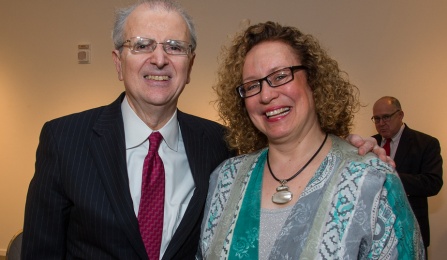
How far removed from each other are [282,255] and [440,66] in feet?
13.1

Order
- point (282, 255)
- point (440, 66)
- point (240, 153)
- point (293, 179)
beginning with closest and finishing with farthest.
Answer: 1. point (282, 255)
2. point (293, 179)
3. point (240, 153)
4. point (440, 66)

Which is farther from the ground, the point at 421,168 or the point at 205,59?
the point at 205,59

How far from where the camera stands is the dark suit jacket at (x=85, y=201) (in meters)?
1.45

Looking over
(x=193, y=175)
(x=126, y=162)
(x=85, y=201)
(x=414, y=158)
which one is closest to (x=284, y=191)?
(x=193, y=175)

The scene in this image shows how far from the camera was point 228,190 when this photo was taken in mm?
1700

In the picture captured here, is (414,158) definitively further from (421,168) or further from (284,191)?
(284,191)

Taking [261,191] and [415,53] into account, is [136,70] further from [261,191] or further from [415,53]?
[415,53]

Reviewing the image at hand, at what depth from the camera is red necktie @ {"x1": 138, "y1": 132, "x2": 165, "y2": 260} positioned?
151 cm

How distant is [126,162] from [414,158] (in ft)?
Answer: 9.61

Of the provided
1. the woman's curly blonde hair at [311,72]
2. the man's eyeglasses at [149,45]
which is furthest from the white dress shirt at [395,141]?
the man's eyeglasses at [149,45]

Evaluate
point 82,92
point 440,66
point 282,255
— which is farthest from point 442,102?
point 82,92

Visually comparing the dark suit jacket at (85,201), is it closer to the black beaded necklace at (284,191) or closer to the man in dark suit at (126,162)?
the man in dark suit at (126,162)

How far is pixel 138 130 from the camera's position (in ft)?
5.45

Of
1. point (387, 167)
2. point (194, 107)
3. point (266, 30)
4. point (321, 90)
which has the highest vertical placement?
point (266, 30)
